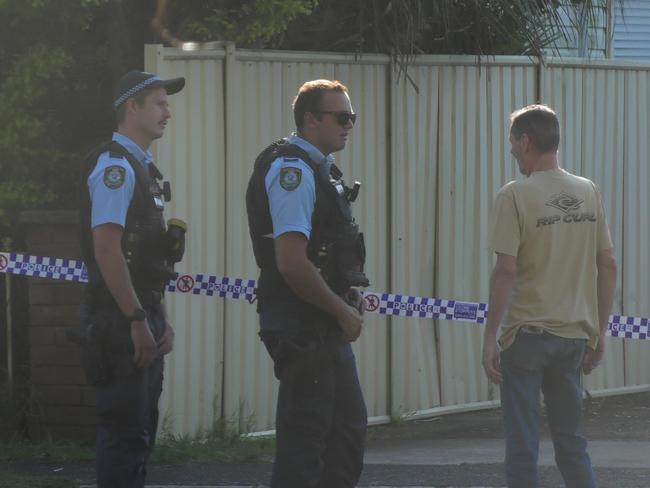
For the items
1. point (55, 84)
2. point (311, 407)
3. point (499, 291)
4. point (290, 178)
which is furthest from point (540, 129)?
point (55, 84)

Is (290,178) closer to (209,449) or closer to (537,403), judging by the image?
(537,403)

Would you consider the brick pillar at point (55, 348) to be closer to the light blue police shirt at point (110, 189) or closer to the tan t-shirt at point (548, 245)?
the light blue police shirt at point (110, 189)

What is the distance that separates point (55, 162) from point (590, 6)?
373 cm

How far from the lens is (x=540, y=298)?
4965 mm

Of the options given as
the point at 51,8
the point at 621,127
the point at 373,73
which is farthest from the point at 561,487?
the point at 51,8

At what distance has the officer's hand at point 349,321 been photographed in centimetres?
470

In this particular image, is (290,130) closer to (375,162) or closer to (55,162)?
(375,162)

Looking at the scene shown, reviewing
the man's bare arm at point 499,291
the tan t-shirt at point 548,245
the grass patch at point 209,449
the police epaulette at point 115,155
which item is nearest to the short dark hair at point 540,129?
the tan t-shirt at point 548,245

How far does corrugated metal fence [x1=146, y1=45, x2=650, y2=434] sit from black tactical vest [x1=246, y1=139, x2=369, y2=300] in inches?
94.5

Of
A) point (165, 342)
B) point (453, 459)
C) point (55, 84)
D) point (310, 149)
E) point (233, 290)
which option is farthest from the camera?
point (55, 84)

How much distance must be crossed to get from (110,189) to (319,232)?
810 mm

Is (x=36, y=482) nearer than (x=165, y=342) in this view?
No

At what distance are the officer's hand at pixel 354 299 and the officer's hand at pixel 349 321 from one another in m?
0.14

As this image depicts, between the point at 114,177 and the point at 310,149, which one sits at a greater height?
the point at 310,149
